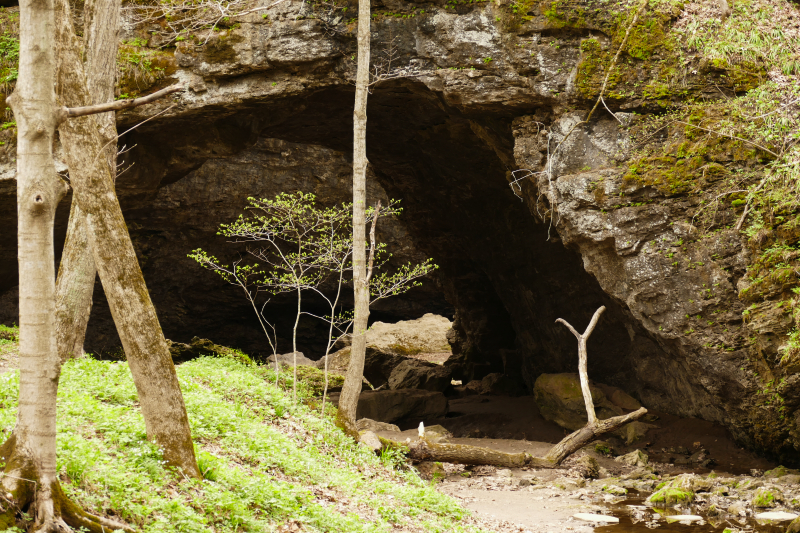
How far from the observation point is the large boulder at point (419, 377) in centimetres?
1992

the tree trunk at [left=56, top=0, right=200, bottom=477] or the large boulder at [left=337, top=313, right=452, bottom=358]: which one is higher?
the tree trunk at [left=56, top=0, right=200, bottom=477]

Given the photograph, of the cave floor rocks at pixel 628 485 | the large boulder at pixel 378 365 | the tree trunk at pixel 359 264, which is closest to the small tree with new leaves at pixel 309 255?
the tree trunk at pixel 359 264

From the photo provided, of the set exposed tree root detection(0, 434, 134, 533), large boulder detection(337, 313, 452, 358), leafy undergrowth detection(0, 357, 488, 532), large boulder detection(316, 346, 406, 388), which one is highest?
exposed tree root detection(0, 434, 134, 533)

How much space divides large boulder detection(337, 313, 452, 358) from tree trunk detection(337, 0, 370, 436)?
2102 cm

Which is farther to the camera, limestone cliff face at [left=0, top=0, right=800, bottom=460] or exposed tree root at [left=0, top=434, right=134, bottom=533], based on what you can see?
limestone cliff face at [left=0, top=0, right=800, bottom=460]

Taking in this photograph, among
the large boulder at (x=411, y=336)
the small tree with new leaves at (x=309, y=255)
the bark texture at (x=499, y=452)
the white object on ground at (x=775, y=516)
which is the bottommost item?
the large boulder at (x=411, y=336)

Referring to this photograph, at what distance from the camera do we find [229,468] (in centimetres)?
552

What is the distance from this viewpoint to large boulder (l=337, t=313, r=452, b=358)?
31625mm

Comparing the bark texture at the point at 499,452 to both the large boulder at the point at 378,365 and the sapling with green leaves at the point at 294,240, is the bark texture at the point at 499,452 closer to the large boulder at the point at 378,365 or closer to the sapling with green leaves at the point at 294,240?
the sapling with green leaves at the point at 294,240

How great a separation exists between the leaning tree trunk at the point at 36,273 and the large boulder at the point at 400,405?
11896 millimetres

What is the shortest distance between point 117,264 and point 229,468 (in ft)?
7.16

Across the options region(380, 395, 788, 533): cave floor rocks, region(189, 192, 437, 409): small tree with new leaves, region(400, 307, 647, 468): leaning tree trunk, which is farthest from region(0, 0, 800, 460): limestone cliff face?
region(189, 192, 437, 409): small tree with new leaves

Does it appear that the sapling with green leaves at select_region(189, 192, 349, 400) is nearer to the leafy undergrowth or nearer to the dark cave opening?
the leafy undergrowth

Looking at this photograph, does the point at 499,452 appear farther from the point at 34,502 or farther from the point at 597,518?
the point at 34,502
